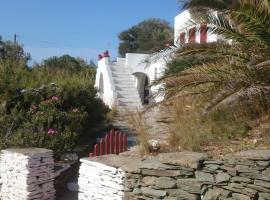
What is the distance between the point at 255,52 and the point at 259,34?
469mm

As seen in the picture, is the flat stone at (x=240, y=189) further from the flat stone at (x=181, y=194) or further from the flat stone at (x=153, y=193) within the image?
the flat stone at (x=153, y=193)

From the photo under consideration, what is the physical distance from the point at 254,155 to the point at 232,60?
2.61 m

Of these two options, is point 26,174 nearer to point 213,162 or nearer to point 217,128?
point 217,128

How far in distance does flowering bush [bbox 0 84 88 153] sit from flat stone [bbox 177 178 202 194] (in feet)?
14.2

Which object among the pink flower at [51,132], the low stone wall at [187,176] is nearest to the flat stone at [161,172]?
the low stone wall at [187,176]

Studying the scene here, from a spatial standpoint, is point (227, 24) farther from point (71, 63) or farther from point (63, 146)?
point (71, 63)

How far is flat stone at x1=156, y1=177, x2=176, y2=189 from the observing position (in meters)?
7.08

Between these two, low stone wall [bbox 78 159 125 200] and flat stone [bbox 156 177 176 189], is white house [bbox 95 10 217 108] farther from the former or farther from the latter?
flat stone [bbox 156 177 176 189]

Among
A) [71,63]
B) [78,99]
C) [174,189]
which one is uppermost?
[71,63]

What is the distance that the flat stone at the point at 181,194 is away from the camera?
271 inches

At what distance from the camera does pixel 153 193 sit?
7262 millimetres

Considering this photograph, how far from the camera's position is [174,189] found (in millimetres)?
7062

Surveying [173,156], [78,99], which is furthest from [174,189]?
[78,99]

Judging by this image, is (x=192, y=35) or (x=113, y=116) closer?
(x=192, y=35)
